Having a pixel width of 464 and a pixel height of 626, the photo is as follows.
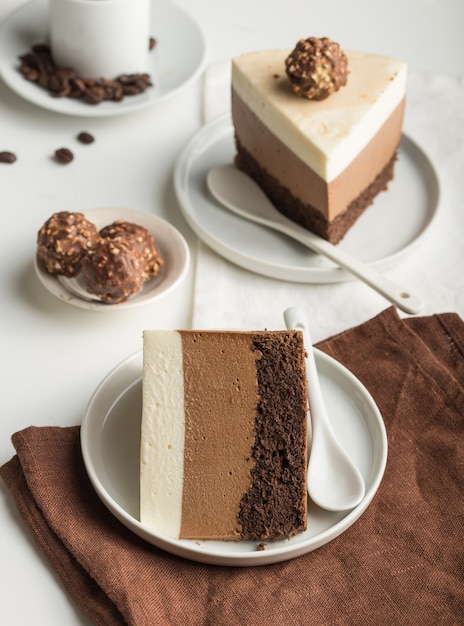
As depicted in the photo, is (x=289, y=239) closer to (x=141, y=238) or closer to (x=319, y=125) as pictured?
(x=319, y=125)

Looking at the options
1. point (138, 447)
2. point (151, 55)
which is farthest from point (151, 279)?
point (151, 55)

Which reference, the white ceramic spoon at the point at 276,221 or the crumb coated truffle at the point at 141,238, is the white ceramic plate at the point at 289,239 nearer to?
the white ceramic spoon at the point at 276,221

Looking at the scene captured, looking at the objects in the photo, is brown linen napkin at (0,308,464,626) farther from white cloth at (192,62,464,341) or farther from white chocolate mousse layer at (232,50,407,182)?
white chocolate mousse layer at (232,50,407,182)

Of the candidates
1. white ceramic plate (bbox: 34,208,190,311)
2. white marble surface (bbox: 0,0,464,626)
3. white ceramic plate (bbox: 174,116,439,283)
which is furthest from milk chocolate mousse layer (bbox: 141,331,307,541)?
white ceramic plate (bbox: 174,116,439,283)

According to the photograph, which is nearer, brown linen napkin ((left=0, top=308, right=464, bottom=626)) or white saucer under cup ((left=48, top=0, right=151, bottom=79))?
brown linen napkin ((left=0, top=308, right=464, bottom=626))

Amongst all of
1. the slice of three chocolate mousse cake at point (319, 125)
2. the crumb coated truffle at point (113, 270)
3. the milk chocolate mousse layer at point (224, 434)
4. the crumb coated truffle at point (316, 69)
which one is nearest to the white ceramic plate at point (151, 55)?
the slice of three chocolate mousse cake at point (319, 125)

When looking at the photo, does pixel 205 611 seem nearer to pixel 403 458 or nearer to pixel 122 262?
pixel 403 458
